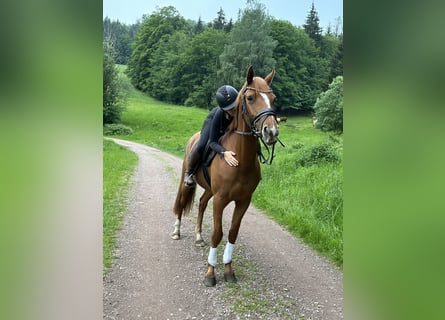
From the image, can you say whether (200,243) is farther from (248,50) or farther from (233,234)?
(248,50)

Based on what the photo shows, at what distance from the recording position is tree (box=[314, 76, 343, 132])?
246 centimetres

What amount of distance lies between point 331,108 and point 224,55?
99 cm

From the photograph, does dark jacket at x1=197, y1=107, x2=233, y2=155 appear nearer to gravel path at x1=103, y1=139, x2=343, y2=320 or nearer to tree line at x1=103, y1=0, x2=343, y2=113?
tree line at x1=103, y1=0, x2=343, y2=113

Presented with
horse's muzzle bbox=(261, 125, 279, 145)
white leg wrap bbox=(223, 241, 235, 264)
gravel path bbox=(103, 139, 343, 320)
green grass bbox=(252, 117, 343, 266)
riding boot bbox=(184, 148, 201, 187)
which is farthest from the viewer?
riding boot bbox=(184, 148, 201, 187)

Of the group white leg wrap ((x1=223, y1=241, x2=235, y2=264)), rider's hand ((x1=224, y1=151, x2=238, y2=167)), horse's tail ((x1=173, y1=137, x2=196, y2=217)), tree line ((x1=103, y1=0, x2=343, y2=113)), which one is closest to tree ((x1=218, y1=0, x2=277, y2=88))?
tree line ((x1=103, y1=0, x2=343, y2=113))

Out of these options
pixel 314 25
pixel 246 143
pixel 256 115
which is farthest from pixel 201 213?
pixel 314 25

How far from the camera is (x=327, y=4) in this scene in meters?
2.59

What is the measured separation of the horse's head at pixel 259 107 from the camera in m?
2.10

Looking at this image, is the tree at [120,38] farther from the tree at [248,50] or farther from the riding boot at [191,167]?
the riding boot at [191,167]

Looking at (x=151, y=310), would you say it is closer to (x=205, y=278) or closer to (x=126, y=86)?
(x=205, y=278)

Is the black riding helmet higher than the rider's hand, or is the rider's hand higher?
the black riding helmet

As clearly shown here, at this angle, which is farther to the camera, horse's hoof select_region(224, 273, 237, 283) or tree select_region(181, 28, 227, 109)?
tree select_region(181, 28, 227, 109)

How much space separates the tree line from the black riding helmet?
0.88 ft

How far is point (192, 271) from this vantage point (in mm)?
2832
